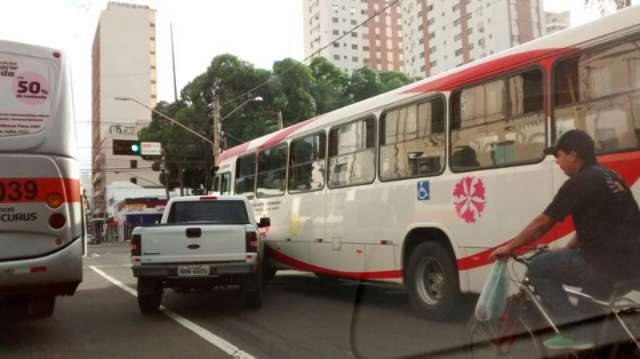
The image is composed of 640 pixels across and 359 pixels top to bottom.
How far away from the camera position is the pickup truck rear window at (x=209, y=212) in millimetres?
10055

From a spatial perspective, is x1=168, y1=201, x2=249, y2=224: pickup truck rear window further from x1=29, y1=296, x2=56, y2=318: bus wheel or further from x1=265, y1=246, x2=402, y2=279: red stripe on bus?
x1=29, y1=296, x2=56, y2=318: bus wheel

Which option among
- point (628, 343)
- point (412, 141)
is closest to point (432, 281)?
point (412, 141)

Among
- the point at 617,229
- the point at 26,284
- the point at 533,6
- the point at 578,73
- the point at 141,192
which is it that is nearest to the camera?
the point at 617,229

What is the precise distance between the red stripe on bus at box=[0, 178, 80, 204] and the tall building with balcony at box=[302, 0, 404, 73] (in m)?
117

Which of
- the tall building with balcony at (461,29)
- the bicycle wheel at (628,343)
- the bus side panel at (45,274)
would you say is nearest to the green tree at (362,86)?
the bus side panel at (45,274)

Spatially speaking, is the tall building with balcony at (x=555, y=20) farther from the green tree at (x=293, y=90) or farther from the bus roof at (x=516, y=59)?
the bus roof at (x=516, y=59)

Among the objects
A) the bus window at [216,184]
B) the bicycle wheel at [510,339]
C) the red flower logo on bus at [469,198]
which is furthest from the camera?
the bus window at [216,184]

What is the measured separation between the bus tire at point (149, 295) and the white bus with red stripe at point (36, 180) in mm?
1572

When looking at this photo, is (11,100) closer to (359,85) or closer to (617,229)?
(617,229)

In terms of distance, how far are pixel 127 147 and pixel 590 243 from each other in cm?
2453

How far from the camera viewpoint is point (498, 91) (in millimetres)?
6609

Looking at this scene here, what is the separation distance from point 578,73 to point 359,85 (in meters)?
42.6

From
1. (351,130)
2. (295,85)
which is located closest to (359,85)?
(295,85)

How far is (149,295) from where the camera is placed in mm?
8484
